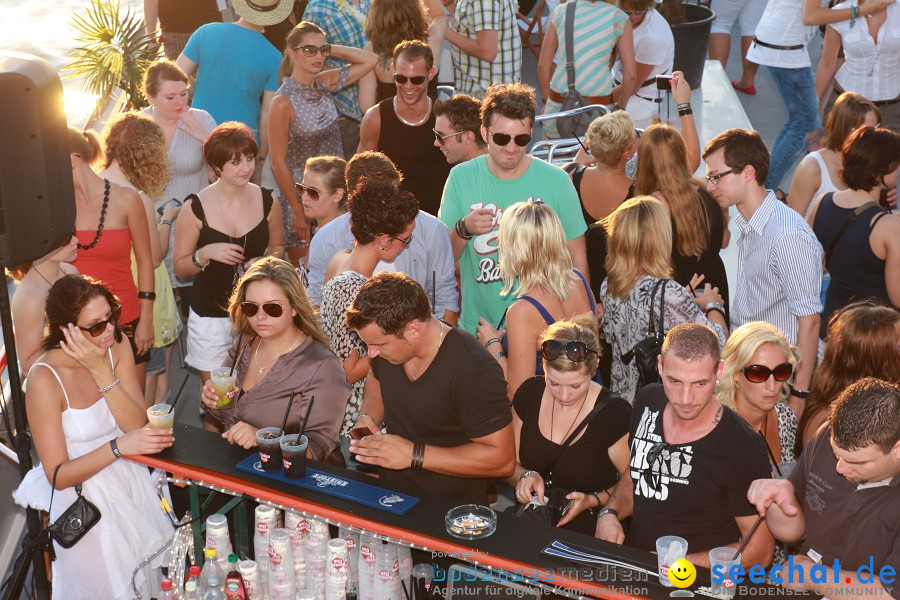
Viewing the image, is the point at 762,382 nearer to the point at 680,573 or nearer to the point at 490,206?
the point at 680,573

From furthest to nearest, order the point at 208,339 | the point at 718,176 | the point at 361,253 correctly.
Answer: the point at 208,339 → the point at 718,176 → the point at 361,253

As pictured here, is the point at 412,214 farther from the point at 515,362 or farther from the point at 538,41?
the point at 538,41

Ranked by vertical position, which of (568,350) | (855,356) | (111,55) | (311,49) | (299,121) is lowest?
(855,356)

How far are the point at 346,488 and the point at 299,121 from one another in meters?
3.28

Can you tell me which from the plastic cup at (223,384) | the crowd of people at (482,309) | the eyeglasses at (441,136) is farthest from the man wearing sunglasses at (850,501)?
the eyeglasses at (441,136)

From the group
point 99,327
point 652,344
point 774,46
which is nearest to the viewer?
point 99,327

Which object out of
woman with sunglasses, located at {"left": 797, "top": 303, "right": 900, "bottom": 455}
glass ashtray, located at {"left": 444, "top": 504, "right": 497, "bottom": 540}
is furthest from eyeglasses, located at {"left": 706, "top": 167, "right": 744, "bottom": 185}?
glass ashtray, located at {"left": 444, "top": 504, "right": 497, "bottom": 540}

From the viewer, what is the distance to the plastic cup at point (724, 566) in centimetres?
271

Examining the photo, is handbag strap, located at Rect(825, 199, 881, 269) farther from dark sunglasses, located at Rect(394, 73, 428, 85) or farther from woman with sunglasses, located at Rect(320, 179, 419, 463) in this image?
dark sunglasses, located at Rect(394, 73, 428, 85)

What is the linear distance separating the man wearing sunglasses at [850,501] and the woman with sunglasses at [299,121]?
144 inches

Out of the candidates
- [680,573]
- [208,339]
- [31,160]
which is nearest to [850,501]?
[680,573]

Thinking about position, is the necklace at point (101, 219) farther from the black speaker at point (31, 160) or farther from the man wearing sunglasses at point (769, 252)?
the man wearing sunglasses at point (769, 252)

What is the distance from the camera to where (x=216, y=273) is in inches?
196

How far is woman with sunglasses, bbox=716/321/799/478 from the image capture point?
3570 mm
